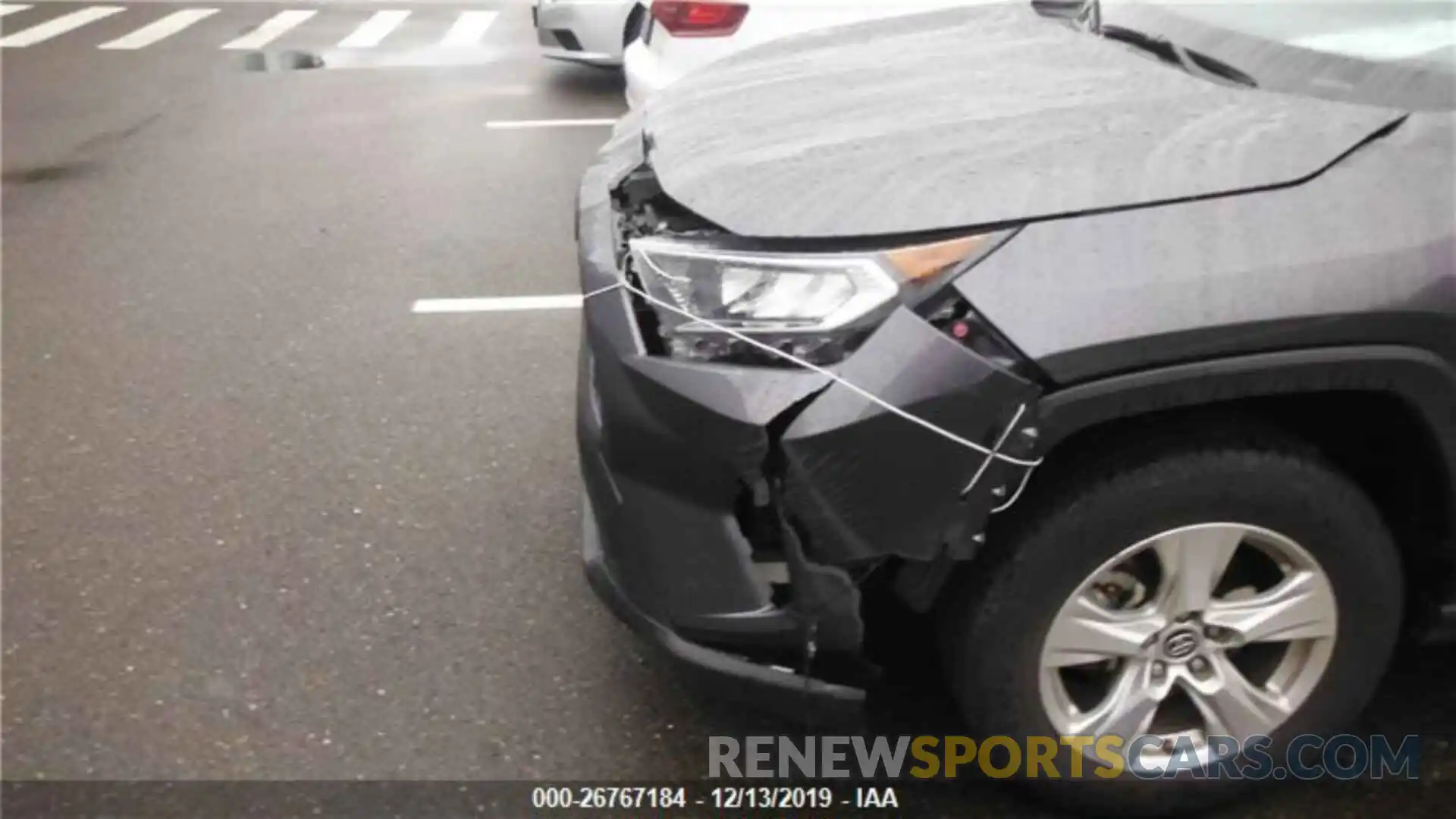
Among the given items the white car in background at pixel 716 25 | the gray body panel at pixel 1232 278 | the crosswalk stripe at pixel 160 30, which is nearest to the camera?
the gray body panel at pixel 1232 278

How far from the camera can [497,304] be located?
4727mm

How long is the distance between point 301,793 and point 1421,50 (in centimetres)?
261

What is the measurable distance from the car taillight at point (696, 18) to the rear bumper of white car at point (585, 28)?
3.09 m

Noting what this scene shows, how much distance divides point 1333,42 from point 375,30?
33.5 feet

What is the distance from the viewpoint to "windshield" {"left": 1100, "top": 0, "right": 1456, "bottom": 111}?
2.22m

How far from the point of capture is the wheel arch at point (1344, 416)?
186 centimetres

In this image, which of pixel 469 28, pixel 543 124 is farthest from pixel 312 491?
pixel 469 28

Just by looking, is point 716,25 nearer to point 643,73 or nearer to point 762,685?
point 643,73

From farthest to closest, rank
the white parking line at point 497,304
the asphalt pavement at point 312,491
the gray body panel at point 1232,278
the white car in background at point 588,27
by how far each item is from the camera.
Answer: the white car in background at point 588,27, the white parking line at point 497,304, the asphalt pavement at point 312,491, the gray body panel at point 1232,278

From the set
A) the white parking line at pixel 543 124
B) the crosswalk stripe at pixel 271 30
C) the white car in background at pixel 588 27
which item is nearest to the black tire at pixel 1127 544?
the white parking line at pixel 543 124

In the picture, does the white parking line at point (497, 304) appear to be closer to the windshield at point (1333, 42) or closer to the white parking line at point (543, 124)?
the windshield at point (1333, 42)

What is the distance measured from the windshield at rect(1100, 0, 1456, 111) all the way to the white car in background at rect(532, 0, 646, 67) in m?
5.75

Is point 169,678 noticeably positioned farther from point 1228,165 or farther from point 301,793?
point 1228,165

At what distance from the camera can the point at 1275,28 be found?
8.77 feet
